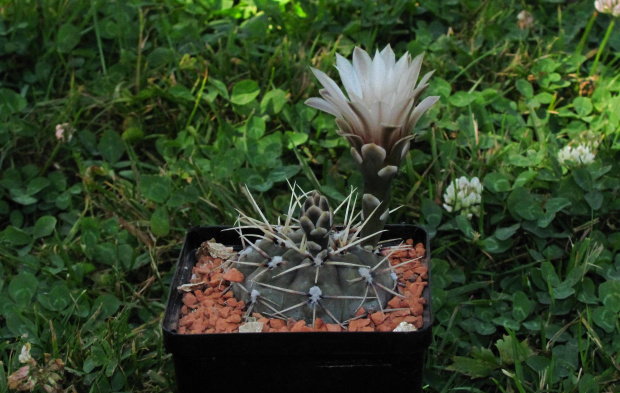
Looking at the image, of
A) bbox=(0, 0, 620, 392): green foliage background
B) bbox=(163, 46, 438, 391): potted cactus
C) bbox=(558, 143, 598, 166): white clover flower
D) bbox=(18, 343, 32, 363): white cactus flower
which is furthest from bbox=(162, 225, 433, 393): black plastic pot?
bbox=(558, 143, 598, 166): white clover flower

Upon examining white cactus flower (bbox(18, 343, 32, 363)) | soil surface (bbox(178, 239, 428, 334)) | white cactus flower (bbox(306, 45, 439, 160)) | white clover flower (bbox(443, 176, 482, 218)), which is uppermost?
white cactus flower (bbox(306, 45, 439, 160))

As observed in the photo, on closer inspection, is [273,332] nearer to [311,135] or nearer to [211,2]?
[311,135]

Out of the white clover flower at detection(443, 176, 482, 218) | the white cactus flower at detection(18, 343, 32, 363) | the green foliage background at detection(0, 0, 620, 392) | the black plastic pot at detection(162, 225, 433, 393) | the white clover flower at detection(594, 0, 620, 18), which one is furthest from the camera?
the white clover flower at detection(594, 0, 620, 18)

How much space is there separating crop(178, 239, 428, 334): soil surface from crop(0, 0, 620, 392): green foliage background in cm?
32

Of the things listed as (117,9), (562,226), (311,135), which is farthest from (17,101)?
(562,226)

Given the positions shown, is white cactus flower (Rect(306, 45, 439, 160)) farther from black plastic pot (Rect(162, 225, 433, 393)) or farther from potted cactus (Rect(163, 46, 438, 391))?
black plastic pot (Rect(162, 225, 433, 393))

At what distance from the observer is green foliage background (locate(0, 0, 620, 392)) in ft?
7.49

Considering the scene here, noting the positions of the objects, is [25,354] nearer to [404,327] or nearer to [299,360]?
[299,360]

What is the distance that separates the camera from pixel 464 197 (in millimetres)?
2533

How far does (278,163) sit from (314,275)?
992 millimetres

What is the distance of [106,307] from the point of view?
7.84 feet

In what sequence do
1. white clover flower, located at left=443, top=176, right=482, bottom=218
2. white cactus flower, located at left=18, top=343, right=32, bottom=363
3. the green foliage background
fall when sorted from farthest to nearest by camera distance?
white clover flower, located at left=443, top=176, right=482, bottom=218, the green foliage background, white cactus flower, located at left=18, top=343, right=32, bottom=363

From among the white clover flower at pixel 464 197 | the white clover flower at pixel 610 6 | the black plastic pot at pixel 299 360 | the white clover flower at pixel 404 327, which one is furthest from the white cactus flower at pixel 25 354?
the white clover flower at pixel 610 6

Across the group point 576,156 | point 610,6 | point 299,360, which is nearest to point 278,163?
point 576,156
